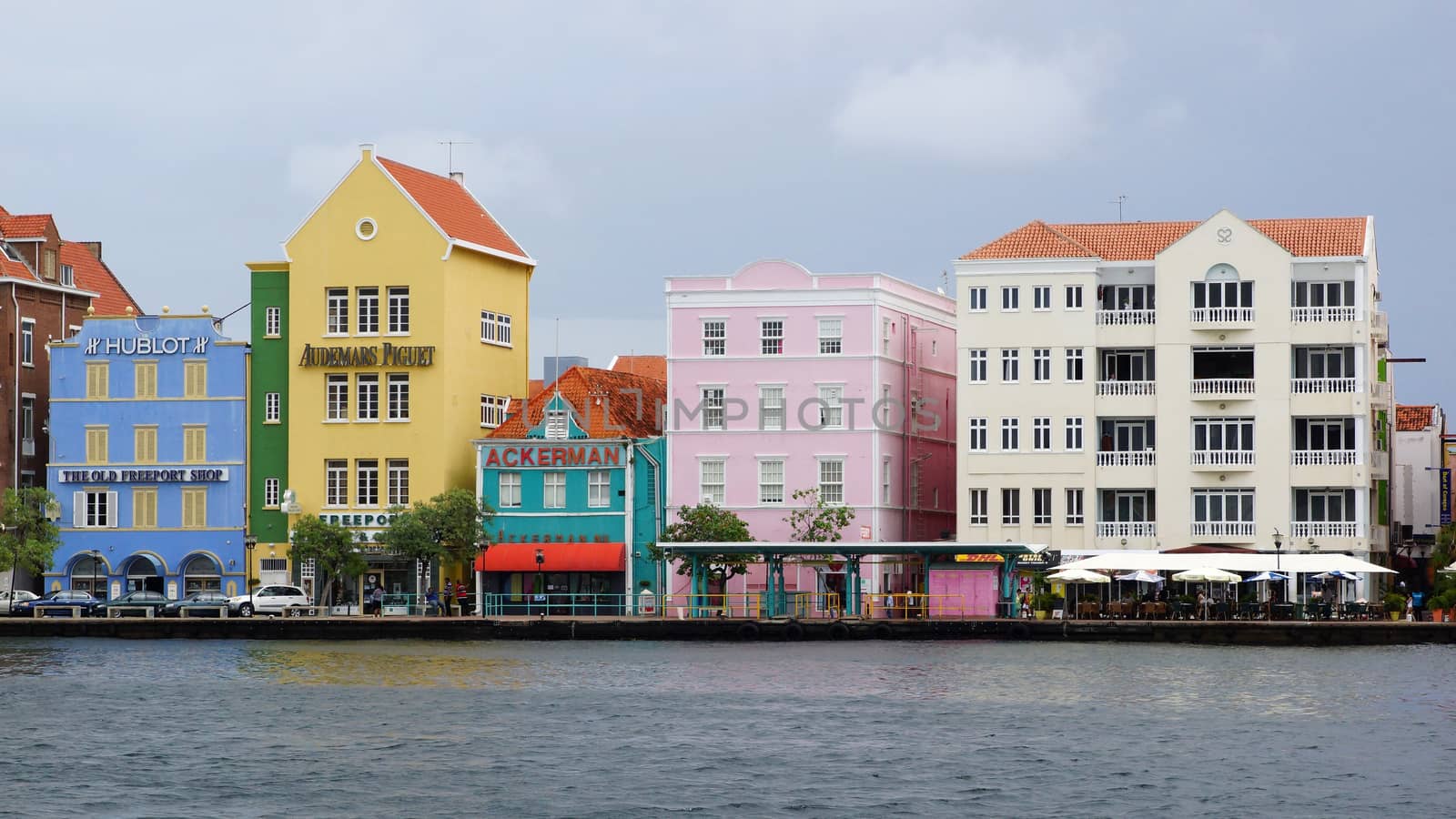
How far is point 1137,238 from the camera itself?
106 meters

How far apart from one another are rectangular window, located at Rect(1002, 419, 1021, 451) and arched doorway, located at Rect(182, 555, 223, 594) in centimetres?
3710

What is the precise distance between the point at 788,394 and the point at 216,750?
5092 centimetres

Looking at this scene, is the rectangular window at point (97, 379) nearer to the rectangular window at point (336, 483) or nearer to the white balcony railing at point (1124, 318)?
the rectangular window at point (336, 483)

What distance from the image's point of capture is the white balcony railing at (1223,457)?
100 metres

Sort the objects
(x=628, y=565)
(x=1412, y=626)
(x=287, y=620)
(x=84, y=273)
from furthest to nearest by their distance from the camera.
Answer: (x=84, y=273) < (x=628, y=565) < (x=287, y=620) < (x=1412, y=626)

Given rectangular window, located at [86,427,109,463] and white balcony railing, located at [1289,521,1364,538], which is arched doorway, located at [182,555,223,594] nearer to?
rectangular window, located at [86,427,109,463]

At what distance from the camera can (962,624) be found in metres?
93.6

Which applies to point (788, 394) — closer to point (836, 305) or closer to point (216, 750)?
point (836, 305)

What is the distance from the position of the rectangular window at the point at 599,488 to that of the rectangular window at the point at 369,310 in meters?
12.3

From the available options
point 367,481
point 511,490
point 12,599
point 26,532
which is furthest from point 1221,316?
point 12,599

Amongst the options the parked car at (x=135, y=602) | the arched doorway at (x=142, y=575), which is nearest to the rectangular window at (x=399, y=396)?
the parked car at (x=135, y=602)

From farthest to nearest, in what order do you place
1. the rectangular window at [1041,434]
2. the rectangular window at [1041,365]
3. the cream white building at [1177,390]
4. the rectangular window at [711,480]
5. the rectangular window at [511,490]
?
the rectangular window at [511,490] → the rectangular window at [711,480] → the rectangular window at [1041,365] → the rectangular window at [1041,434] → the cream white building at [1177,390]

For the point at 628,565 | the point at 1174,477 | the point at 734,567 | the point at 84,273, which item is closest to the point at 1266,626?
the point at 1174,477

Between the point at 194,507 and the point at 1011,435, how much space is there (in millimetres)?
38223
